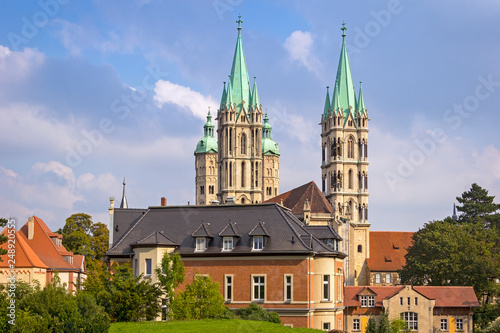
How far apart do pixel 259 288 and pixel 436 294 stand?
35.1 m

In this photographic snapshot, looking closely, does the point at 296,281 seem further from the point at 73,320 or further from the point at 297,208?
the point at 297,208

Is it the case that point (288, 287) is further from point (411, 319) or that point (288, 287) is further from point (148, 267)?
point (411, 319)

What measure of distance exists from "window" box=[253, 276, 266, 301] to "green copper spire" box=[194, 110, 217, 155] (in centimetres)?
11501

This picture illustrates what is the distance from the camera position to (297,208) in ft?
320

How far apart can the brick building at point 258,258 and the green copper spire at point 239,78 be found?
88497 mm

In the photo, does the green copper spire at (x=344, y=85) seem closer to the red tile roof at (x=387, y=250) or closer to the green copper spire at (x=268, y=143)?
the red tile roof at (x=387, y=250)

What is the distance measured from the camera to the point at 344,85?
419 feet

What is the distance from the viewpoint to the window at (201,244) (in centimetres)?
4819

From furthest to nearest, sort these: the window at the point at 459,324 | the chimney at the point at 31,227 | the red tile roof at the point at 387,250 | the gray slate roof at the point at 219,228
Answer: the red tile roof at the point at 387,250 → the window at the point at 459,324 → the chimney at the point at 31,227 → the gray slate roof at the point at 219,228

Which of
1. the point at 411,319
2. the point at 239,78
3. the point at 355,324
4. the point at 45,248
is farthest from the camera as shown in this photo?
the point at 239,78

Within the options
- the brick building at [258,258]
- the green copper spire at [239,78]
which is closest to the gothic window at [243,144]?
the green copper spire at [239,78]

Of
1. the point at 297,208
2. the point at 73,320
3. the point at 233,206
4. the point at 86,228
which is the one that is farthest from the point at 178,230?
the point at 297,208

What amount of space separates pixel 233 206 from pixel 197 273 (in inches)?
286

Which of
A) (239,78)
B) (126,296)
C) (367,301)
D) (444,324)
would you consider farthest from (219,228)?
(239,78)
